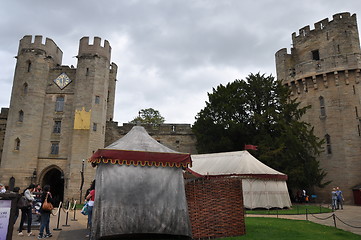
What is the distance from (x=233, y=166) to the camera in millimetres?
18859

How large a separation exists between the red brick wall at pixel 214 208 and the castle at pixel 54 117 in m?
19.4

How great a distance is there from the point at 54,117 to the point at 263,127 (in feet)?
63.9

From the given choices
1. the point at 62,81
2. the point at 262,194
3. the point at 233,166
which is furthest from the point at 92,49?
the point at 262,194

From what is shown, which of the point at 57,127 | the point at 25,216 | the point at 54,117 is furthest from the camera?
the point at 54,117

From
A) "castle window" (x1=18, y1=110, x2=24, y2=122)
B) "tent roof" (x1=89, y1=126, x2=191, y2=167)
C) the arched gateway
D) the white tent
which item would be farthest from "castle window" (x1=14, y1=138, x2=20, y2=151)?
"tent roof" (x1=89, y1=126, x2=191, y2=167)

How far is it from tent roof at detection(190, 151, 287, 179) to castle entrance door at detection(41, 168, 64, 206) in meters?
15.3

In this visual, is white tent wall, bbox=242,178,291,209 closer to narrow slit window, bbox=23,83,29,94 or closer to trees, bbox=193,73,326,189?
trees, bbox=193,73,326,189

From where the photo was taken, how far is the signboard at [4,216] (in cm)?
611

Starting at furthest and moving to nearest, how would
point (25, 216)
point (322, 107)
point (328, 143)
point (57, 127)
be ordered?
point (57, 127) < point (322, 107) < point (328, 143) < point (25, 216)

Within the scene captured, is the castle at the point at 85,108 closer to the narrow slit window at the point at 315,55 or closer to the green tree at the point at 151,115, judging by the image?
the narrow slit window at the point at 315,55

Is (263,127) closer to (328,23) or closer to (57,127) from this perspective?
(328,23)

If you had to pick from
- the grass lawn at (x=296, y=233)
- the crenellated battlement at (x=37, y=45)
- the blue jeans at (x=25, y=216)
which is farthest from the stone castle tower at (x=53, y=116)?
the grass lawn at (x=296, y=233)

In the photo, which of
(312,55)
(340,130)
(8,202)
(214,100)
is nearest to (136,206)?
(8,202)

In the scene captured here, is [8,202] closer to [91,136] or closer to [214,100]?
[91,136]
